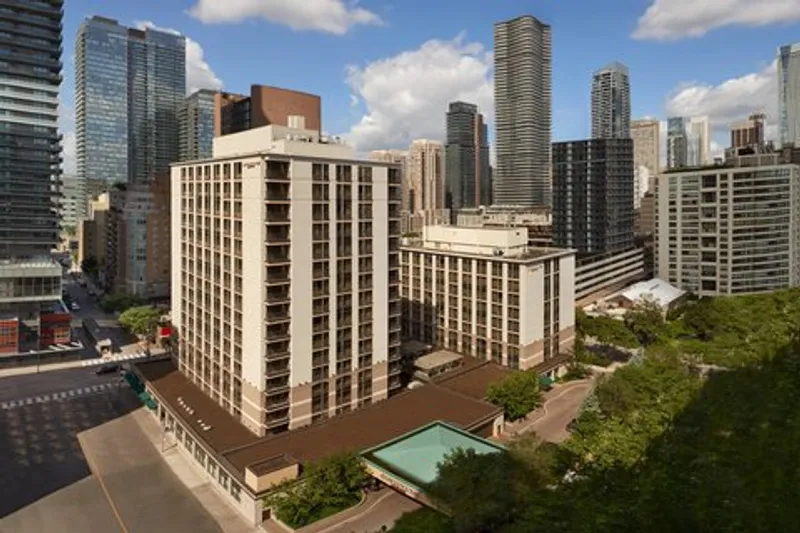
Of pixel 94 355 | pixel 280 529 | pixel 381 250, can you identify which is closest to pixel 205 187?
pixel 381 250

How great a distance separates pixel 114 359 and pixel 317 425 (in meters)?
50.0

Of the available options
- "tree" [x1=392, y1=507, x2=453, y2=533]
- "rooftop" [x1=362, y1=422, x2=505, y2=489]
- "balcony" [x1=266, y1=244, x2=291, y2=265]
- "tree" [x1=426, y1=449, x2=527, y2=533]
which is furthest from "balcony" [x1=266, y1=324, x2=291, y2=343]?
"tree" [x1=426, y1=449, x2=527, y2=533]

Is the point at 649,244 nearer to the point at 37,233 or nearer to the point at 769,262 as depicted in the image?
the point at 769,262

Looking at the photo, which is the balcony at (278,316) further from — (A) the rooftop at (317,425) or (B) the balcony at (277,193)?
(A) the rooftop at (317,425)

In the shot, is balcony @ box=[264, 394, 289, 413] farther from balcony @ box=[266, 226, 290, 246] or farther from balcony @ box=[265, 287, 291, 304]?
balcony @ box=[266, 226, 290, 246]

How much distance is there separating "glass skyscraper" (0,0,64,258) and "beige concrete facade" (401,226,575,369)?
190 feet

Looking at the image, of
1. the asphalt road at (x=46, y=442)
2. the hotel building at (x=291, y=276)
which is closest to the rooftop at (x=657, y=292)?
the hotel building at (x=291, y=276)

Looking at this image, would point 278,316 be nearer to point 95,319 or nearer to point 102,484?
point 102,484

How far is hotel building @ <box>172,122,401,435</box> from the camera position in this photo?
47094 millimetres

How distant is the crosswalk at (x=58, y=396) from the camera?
65375 millimetres

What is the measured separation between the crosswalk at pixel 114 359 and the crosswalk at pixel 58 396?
37.4 ft

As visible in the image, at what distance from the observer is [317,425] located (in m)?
50.0

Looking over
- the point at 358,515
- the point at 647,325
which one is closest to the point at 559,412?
the point at 358,515

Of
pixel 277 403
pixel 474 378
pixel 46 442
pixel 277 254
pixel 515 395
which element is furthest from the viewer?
pixel 474 378
